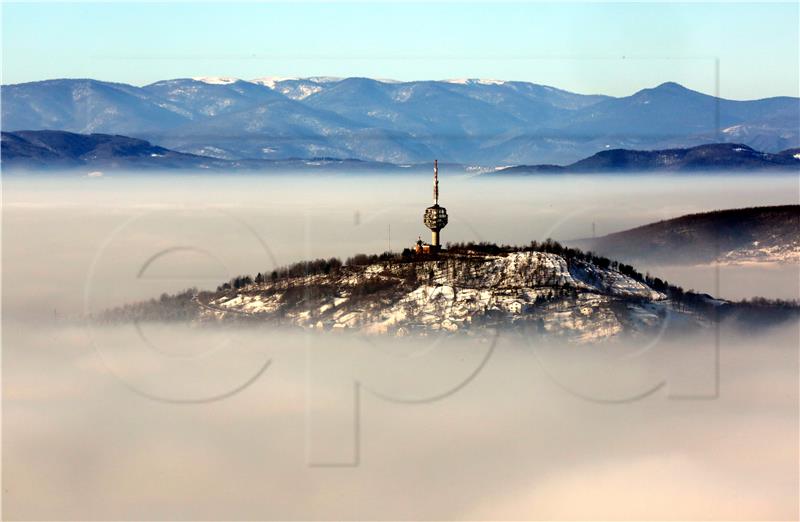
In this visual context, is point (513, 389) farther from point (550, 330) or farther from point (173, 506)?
point (173, 506)

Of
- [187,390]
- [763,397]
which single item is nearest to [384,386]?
[187,390]

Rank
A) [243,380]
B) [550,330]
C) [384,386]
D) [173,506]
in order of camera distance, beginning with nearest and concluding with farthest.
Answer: [173,506]
[384,386]
[243,380]
[550,330]

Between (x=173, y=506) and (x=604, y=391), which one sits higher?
(x=604, y=391)

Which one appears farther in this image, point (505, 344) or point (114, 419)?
point (505, 344)

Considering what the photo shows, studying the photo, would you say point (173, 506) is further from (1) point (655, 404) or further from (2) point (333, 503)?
(1) point (655, 404)

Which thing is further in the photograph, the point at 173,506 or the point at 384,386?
the point at 384,386

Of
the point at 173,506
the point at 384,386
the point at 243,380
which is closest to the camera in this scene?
the point at 173,506

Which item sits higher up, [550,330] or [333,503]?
[550,330]

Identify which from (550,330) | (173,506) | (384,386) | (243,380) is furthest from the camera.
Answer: (550,330)

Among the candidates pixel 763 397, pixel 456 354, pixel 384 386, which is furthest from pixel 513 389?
pixel 763 397
